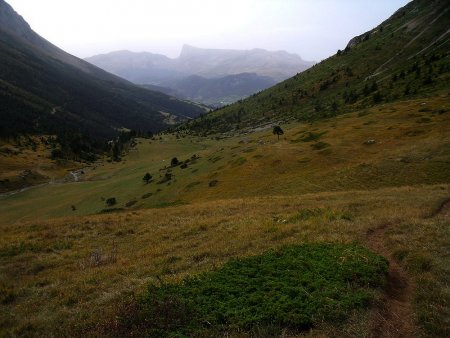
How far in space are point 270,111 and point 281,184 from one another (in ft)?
497

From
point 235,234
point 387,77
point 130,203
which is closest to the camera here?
point 235,234

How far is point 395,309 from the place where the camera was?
12.3 m

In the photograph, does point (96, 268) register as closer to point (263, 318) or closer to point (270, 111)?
point (263, 318)

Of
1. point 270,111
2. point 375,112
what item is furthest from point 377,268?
point 270,111

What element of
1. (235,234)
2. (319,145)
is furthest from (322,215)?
(319,145)

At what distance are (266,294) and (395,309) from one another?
174 inches

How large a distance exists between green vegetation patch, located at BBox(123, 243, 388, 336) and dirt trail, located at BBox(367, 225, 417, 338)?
0.48 m

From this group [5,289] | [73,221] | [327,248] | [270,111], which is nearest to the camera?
[5,289]

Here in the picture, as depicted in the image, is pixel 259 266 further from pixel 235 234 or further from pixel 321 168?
pixel 321 168

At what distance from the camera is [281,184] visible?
51469 millimetres

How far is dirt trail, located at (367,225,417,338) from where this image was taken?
35.5ft

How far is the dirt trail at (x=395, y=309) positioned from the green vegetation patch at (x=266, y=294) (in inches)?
19.0

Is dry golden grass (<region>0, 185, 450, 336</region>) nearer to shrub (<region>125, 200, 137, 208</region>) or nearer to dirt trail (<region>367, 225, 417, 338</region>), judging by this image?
dirt trail (<region>367, 225, 417, 338</region>)

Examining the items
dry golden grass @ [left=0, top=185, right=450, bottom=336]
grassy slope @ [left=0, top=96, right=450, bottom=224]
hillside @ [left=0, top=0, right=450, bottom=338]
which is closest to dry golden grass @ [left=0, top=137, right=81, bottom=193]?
grassy slope @ [left=0, top=96, right=450, bottom=224]
